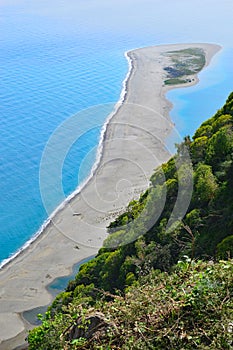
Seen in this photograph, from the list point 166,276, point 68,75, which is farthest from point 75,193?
point 68,75

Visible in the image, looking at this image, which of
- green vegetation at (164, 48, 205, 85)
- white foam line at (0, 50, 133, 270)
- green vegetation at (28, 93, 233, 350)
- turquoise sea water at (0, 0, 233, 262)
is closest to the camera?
green vegetation at (28, 93, 233, 350)

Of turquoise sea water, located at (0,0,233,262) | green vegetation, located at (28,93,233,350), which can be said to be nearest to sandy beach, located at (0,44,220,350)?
turquoise sea water, located at (0,0,233,262)

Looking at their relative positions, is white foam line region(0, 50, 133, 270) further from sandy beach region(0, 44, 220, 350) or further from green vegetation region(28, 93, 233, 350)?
green vegetation region(28, 93, 233, 350)

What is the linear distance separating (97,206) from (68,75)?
31.2 m

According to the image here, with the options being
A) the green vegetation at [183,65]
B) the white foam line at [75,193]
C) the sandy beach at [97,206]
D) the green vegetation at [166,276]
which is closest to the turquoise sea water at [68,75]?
the white foam line at [75,193]

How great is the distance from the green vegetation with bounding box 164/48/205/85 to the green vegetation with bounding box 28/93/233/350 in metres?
32.7

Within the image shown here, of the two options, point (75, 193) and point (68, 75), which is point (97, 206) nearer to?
point (75, 193)

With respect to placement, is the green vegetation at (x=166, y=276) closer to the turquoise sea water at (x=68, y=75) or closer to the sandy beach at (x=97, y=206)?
the sandy beach at (x=97, y=206)

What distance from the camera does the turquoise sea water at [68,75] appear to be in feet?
108

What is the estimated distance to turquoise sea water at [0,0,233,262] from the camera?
32.8 metres

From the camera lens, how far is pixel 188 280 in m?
6.78

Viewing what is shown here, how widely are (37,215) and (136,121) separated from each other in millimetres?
16181

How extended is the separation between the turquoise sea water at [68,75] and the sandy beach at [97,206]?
1371mm

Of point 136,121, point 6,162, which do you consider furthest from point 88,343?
point 136,121
